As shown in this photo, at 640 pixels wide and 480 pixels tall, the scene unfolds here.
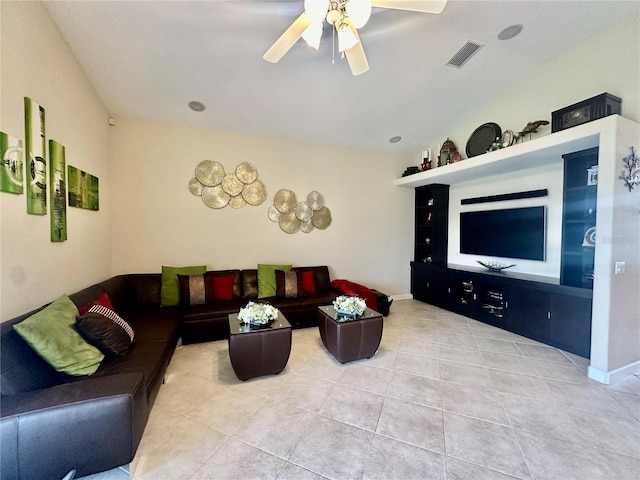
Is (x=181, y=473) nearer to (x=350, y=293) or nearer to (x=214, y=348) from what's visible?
(x=214, y=348)

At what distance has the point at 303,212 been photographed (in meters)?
4.55

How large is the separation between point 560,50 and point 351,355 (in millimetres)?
4392

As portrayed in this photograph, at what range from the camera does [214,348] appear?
3090mm

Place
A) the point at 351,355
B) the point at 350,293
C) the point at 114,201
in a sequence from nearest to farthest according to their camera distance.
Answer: the point at 351,355, the point at 114,201, the point at 350,293

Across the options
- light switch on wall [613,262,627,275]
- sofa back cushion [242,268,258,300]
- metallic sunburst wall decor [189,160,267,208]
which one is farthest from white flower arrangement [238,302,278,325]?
light switch on wall [613,262,627,275]

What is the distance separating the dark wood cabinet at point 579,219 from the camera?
3.00m

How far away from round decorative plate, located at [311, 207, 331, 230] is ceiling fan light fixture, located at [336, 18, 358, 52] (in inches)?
110

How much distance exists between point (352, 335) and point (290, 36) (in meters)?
2.74

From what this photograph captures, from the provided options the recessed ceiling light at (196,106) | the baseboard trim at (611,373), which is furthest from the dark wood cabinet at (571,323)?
the recessed ceiling light at (196,106)

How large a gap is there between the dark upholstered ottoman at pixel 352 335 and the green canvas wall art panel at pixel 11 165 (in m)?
2.70

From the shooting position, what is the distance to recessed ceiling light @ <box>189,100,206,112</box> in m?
3.43

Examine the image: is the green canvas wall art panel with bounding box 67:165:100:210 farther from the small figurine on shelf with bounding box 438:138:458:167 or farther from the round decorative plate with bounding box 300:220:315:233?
the small figurine on shelf with bounding box 438:138:458:167

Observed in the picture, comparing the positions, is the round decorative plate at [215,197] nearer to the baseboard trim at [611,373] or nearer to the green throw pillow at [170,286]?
the green throw pillow at [170,286]

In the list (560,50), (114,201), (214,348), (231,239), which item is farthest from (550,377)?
(114,201)
